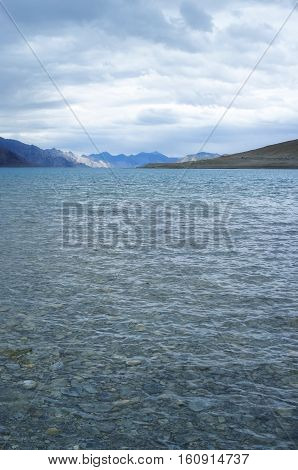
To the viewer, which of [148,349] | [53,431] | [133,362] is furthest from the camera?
[148,349]

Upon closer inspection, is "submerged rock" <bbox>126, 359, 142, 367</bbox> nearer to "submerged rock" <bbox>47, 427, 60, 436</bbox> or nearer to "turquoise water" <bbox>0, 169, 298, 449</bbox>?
"turquoise water" <bbox>0, 169, 298, 449</bbox>

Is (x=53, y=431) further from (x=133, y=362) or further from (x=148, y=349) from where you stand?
(x=148, y=349)

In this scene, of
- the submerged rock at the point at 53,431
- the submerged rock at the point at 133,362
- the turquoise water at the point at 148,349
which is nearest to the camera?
the submerged rock at the point at 53,431

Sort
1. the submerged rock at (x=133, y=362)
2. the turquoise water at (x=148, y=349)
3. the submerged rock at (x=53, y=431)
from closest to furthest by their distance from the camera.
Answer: the submerged rock at (x=53, y=431) < the turquoise water at (x=148, y=349) < the submerged rock at (x=133, y=362)

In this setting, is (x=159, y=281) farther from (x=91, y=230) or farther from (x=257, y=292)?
(x=91, y=230)

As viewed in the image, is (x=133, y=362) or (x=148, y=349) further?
(x=148, y=349)

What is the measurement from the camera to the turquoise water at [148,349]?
625cm

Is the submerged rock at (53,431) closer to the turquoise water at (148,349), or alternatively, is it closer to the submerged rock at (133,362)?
the turquoise water at (148,349)

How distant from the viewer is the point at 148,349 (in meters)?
8.92

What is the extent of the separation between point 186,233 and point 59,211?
52.5ft

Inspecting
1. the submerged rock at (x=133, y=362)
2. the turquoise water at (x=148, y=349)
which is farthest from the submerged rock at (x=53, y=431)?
the submerged rock at (x=133, y=362)

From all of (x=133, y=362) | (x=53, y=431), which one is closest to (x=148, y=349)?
(x=133, y=362)

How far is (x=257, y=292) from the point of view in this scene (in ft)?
41.7

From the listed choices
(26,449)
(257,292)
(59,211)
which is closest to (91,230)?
(59,211)
